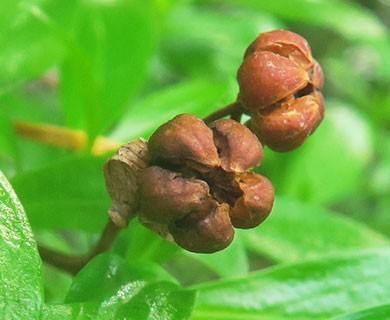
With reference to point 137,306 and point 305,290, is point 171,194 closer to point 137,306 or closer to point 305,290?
point 137,306

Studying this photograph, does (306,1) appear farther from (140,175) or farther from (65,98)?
(140,175)

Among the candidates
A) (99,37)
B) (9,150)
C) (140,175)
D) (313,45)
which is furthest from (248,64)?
(313,45)

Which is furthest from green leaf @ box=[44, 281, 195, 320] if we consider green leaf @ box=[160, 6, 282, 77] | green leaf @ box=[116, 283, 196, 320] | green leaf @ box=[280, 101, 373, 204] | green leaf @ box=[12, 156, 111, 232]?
green leaf @ box=[160, 6, 282, 77]

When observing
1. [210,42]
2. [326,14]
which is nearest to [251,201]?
[326,14]

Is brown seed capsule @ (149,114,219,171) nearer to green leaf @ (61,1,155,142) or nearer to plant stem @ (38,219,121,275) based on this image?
plant stem @ (38,219,121,275)

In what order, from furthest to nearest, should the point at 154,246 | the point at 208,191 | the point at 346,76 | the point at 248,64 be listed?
1. the point at 346,76
2. the point at 154,246
3. the point at 248,64
4. the point at 208,191
